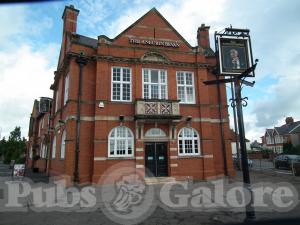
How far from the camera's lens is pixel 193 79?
64.5 ft

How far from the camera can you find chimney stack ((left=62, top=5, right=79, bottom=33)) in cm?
2073

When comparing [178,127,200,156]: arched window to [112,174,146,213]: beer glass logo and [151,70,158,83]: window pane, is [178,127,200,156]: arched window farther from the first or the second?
[151,70,158,83]: window pane

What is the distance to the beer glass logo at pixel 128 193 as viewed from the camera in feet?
32.9

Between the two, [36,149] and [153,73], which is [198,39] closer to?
[153,73]

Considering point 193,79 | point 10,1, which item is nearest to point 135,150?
point 193,79

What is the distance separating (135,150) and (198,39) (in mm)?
13301

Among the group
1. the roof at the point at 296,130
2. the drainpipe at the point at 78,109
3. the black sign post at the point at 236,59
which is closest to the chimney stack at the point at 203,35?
the drainpipe at the point at 78,109

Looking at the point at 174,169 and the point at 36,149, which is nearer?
the point at 174,169

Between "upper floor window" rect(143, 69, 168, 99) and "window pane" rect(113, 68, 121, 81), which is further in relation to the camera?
"upper floor window" rect(143, 69, 168, 99)

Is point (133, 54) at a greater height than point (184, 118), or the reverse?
point (133, 54)

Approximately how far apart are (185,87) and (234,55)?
11.7 metres

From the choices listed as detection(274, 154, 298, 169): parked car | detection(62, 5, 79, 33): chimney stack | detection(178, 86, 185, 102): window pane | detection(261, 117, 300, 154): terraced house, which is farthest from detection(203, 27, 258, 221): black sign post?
detection(261, 117, 300, 154): terraced house

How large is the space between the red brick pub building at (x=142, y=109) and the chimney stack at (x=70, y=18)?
1.03 meters

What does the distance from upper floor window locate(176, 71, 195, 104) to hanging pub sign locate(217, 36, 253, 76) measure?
36.9 ft
